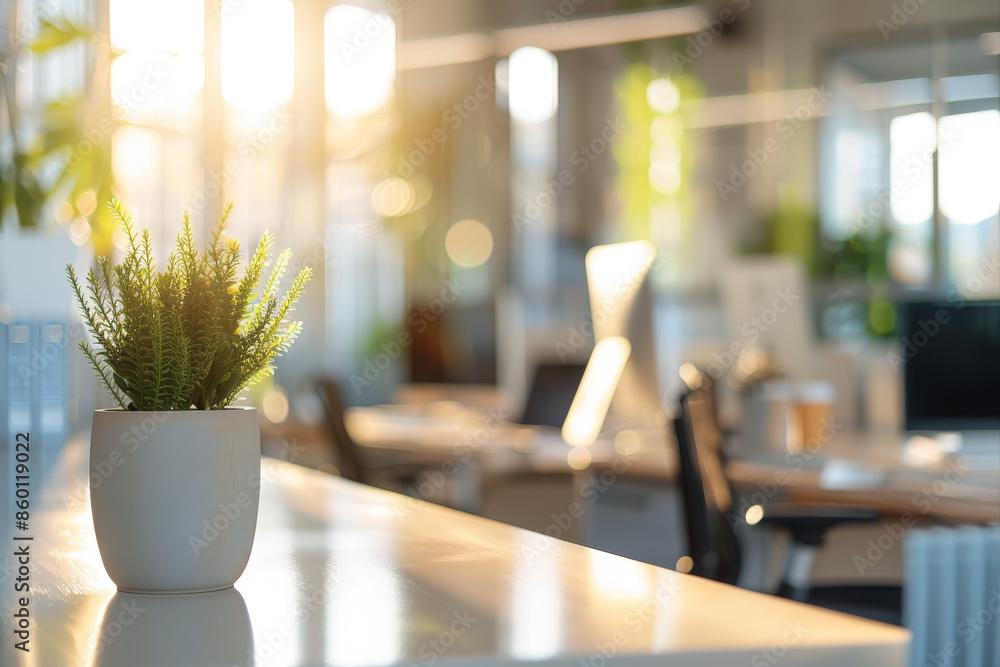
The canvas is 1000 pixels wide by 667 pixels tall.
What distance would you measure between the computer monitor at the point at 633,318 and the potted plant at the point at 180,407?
262 cm

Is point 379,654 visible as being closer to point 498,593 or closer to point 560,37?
point 498,593

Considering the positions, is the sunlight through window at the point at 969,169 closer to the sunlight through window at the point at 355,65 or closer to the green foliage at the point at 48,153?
the sunlight through window at the point at 355,65

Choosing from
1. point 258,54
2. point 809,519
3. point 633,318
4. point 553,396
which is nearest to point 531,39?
point 258,54

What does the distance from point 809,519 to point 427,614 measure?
1968 millimetres

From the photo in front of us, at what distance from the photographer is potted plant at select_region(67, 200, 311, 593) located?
872mm

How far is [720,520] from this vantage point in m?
2.43

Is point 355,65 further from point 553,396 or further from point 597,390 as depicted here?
point 597,390

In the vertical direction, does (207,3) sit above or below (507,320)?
above

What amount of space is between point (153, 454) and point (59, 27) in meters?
1.62

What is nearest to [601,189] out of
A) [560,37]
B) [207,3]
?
[560,37]

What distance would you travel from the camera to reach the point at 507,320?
5.74m

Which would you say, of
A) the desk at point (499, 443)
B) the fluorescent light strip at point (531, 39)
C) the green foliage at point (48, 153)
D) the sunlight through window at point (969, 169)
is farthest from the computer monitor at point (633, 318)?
the fluorescent light strip at point (531, 39)

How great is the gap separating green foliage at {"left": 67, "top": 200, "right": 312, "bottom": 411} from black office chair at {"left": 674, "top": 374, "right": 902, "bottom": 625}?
156cm

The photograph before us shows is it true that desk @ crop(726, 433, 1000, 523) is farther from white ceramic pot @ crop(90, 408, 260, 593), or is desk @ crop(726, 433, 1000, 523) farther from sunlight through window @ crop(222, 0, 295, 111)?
sunlight through window @ crop(222, 0, 295, 111)
